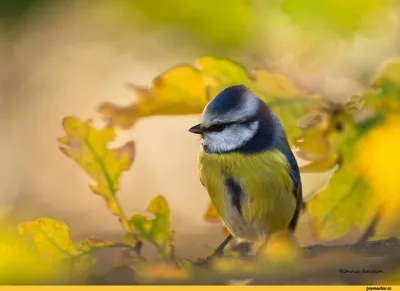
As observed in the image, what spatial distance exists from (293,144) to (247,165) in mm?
125

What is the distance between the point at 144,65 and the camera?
1224 millimetres

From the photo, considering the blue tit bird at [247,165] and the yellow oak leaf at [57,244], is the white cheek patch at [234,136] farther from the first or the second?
the yellow oak leaf at [57,244]

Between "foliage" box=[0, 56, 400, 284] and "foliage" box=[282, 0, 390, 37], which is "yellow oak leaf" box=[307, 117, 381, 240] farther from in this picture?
"foliage" box=[282, 0, 390, 37]

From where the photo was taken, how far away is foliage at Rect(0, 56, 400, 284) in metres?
1.21

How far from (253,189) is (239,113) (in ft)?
0.49

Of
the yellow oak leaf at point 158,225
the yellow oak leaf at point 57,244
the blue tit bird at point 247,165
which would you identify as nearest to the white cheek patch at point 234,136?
the blue tit bird at point 247,165

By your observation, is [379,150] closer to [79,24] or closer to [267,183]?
[267,183]

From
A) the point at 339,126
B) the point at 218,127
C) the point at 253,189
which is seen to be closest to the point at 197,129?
the point at 218,127

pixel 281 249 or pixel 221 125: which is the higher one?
pixel 221 125

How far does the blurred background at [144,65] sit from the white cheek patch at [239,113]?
0.21ft

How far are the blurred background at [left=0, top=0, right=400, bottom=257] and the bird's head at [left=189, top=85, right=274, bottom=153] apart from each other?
0.19 ft

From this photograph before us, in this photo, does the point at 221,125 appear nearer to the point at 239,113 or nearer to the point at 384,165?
the point at 239,113

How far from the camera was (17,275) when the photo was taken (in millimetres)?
1223

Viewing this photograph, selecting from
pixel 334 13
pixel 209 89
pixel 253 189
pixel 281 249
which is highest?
pixel 334 13
